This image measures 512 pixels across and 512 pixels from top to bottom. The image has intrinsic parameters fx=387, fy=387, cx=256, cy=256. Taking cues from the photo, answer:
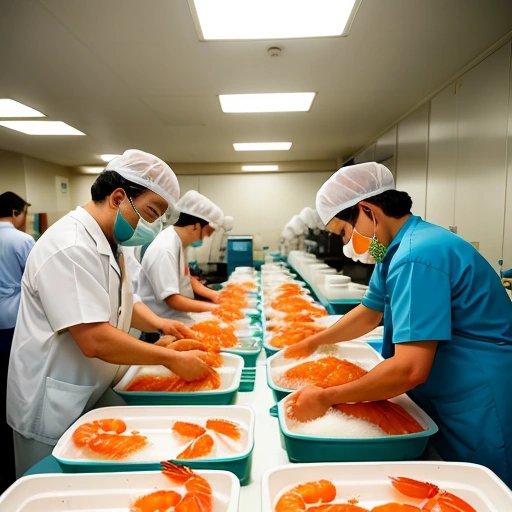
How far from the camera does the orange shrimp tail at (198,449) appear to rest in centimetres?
111

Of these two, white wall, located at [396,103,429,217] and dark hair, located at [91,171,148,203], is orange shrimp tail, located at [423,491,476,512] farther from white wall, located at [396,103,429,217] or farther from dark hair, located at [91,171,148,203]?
white wall, located at [396,103,429,217]

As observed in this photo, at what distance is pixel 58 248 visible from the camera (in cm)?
139

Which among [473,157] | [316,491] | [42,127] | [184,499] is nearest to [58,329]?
[184,499]

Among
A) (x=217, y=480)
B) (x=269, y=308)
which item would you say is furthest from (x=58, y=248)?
(x=269, y=308)

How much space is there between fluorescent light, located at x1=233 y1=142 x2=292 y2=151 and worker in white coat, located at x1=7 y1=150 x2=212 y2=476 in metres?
4.26

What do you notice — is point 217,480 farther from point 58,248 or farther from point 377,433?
point 58,248

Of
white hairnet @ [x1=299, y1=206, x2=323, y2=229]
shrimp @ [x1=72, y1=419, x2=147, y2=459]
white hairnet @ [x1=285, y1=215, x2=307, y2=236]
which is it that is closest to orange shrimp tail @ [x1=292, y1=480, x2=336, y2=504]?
shrimp @ [x1=72, y1=419, x2=147, y2=459]

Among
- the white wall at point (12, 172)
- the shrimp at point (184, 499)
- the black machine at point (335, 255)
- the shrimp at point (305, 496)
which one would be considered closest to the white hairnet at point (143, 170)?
the shrimp at point (184, 499)

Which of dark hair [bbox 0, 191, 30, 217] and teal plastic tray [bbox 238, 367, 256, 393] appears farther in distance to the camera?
dark hair [bbox 0, 191, 30, 217]

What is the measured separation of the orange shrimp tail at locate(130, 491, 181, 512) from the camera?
3.02 ft

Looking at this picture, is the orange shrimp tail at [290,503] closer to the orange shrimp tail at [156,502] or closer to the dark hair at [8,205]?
the orange shrimp tail at [156,502]

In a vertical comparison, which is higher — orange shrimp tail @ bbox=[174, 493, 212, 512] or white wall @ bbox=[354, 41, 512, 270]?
white wall @ bbox=[354, 41, 512, 270]

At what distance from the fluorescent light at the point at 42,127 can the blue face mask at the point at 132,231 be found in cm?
341

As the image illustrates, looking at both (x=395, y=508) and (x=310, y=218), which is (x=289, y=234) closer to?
(x=310, y=218)
